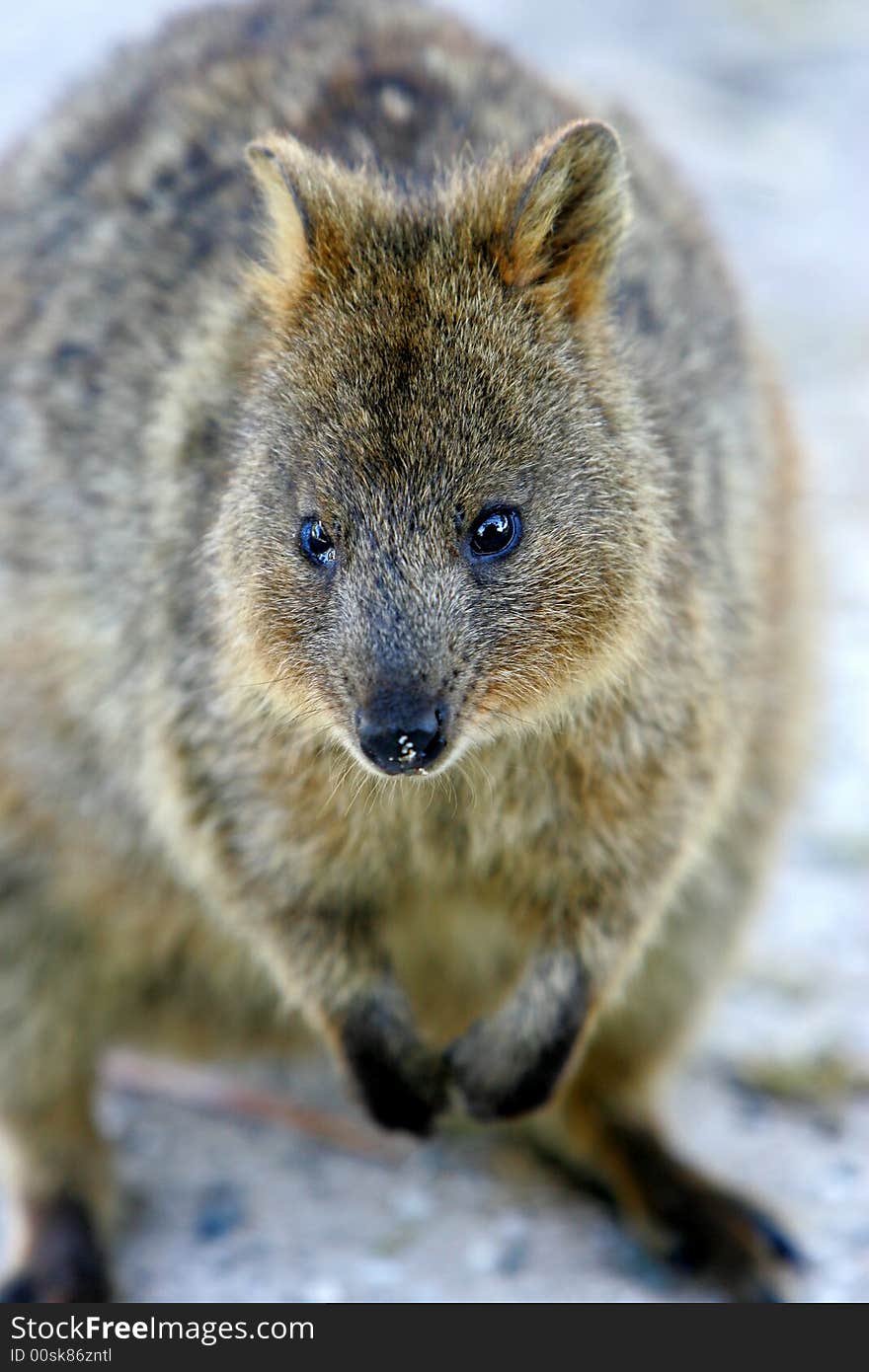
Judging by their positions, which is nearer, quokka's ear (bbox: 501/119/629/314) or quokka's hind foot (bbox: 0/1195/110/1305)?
quokka's ear (bbox: 501/119/629/314)

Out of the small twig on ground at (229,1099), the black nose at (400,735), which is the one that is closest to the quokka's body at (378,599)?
the black nose at (400,735)

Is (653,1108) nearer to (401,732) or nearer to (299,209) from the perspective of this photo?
(401,732)

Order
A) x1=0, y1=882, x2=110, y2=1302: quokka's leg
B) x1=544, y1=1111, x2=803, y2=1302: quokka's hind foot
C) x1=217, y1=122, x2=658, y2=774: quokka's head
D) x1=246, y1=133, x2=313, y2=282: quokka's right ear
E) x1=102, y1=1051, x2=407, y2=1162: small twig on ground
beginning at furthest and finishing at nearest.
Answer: x1=102, y1=1051, x2=407, y2=1162: small twig on ground → x1=0, y1=882, x2=110, y2=1302: quokka's leg → x1=544, y1=1111, x2=803, y2=1302: quokka's hind foot → x1=246, y1=133, x2=313, y2=282: quokka's right ear → x1=217, y1=122, x2=658, y2=774: quokka's head

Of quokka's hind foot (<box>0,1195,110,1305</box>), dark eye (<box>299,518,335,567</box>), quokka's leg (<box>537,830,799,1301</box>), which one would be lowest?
quokka's hind foot (<box>0,1195,110,1305</box>)

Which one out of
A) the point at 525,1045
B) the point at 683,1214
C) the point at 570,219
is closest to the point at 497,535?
the point at 570,219

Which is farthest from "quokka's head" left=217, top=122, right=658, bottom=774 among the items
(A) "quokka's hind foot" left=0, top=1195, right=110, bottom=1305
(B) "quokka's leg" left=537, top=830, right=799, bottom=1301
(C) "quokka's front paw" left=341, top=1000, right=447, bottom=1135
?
(A) "quokka's hind foot" left=0, top=1195, right=110, bottom=1305

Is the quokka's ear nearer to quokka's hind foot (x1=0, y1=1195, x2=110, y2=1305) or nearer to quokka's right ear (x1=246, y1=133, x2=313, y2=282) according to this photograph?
quokka's right ear (x1=246, y1=133, x2=313, y2=282)
